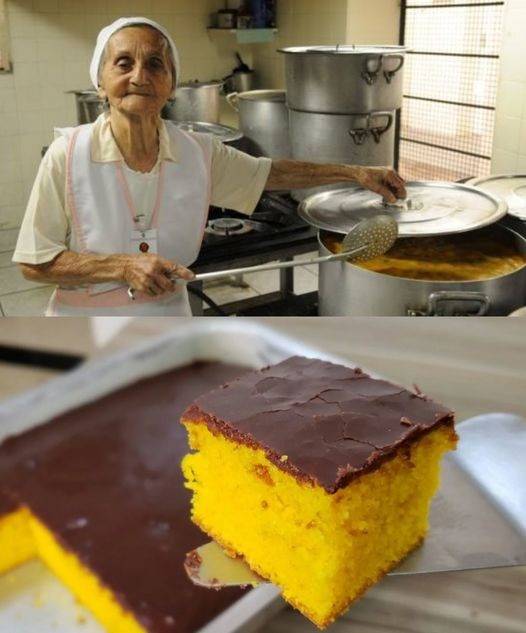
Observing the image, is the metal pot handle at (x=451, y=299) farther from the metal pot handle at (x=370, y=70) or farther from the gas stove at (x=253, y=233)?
the metal pot handle at (x=370, y=70)

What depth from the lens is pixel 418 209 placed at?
1.76m

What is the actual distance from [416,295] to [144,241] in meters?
0.68

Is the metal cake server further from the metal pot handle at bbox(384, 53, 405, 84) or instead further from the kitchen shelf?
the kitchen shelf

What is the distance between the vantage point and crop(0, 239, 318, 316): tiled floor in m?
3.25

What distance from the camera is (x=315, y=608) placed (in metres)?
0.59

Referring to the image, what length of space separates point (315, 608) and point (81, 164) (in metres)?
1.23

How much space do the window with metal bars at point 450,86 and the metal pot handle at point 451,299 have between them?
2206 mm

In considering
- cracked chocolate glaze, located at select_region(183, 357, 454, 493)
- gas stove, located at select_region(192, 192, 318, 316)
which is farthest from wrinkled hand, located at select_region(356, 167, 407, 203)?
cracked chocolate glaze, located at select_region(183, 357, 454, 493)

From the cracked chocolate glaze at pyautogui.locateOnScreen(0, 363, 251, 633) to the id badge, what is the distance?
753 mm

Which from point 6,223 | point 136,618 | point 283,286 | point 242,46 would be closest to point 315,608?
point 136,618

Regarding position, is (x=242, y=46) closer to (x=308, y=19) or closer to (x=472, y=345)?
(x=308, y=19)

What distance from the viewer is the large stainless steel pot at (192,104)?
326 centimetres

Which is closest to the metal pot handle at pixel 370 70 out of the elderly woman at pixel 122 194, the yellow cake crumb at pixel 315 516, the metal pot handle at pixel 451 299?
the elderly woman at pixel 122 194

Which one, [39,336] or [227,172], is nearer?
[39,336]
